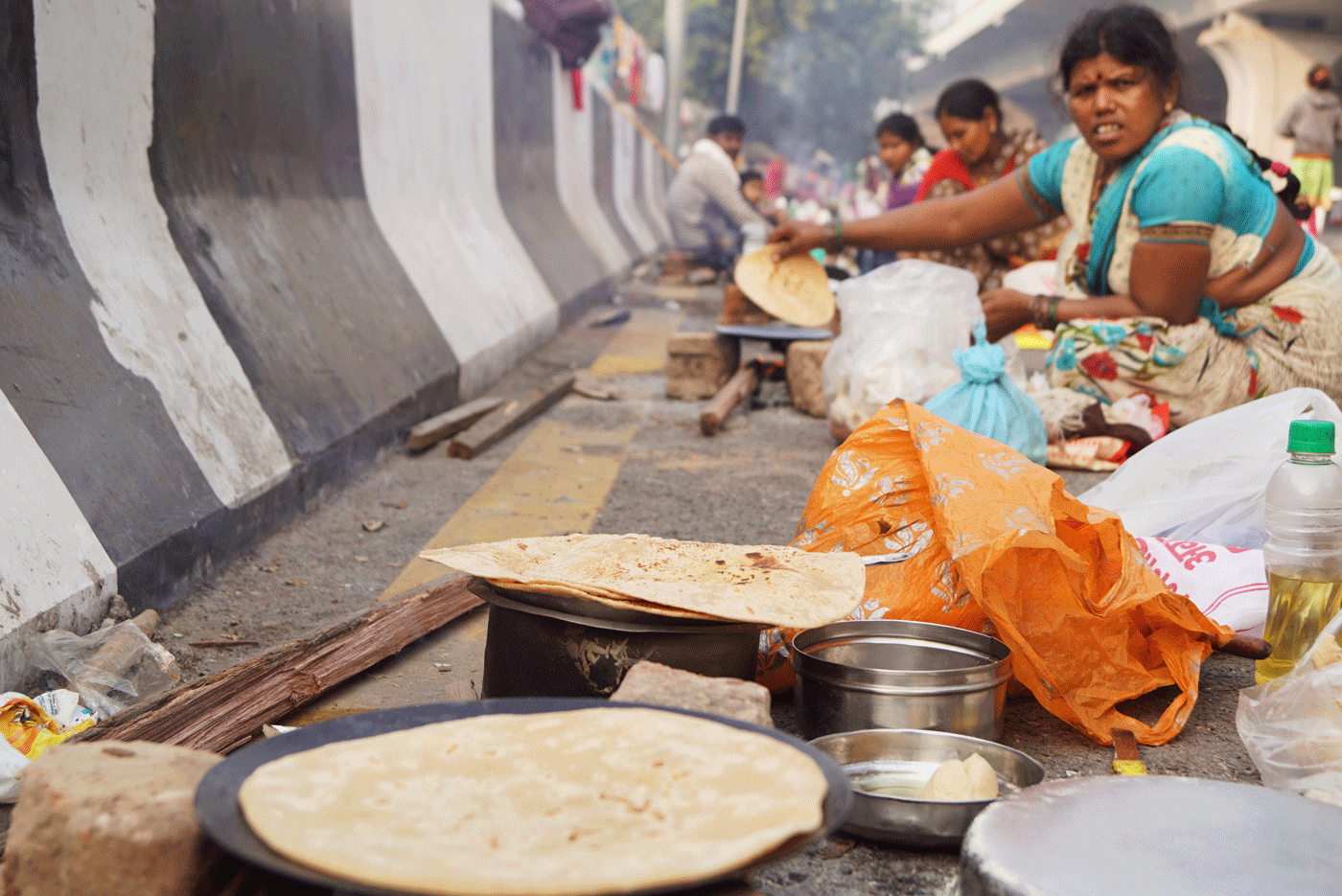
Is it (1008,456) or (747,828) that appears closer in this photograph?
(747,828)

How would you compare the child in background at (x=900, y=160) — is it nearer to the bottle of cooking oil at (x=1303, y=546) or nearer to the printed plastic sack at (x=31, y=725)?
the bottle of cooking oil at (x=1303, y=546)

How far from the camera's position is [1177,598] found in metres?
2.07

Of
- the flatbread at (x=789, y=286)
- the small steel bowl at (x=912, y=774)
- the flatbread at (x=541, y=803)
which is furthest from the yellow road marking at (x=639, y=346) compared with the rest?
the flatbread at (x=541, y=803)

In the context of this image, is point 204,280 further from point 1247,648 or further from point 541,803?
point 1247,648

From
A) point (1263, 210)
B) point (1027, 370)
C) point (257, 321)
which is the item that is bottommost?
point (1027, 370)

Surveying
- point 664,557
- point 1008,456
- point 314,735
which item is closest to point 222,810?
point 314,735

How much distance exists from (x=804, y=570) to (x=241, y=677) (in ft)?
3.32

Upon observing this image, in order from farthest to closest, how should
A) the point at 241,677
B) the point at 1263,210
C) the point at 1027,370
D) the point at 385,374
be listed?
the point at 1027,370 < the point at 385,374 < the point at 1263,210 < the point at 241,677

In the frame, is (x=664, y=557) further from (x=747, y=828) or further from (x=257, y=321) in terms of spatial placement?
(x=257, y=321)

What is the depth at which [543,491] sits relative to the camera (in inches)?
152

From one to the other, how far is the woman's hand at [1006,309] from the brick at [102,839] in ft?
12.2

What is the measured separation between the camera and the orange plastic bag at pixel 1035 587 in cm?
202

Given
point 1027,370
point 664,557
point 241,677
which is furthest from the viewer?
point 1027,370

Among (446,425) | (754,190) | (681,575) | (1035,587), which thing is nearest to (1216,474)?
(1035,587)
